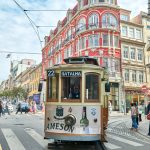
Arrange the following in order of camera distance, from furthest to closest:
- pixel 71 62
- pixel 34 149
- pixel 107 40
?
pixel 107 40
pixel 71 62
pixel 34 149

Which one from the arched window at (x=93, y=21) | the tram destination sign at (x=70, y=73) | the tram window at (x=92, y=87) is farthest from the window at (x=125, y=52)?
the tram destination sign at (x=70, y=73)

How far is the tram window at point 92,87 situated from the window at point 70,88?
273mm

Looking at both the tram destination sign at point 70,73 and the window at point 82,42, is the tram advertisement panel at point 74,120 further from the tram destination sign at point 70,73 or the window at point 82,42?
the window at point 82,42

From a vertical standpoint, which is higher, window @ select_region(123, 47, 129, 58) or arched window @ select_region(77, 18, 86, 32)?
arched window @ select_region(77, 18, 86, 32)

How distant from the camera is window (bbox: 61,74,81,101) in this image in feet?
34.3

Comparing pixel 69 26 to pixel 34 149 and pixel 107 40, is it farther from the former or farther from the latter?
pixel 34 149

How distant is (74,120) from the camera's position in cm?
1020

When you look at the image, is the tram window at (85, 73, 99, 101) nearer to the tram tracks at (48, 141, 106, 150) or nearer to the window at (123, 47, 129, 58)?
the tram tracks at (48, 141, 106, 150)

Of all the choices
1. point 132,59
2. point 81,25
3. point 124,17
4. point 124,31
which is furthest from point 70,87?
point 124,17

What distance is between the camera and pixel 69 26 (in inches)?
2002

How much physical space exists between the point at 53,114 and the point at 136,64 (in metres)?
38.4

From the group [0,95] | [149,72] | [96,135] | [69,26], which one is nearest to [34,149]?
[96,135]

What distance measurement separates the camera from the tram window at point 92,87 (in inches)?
414

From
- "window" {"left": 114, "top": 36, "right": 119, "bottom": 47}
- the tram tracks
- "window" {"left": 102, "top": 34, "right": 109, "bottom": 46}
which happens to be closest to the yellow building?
"window" {"left": 114, "top": 36, "right": 119, "bottom": 47}
